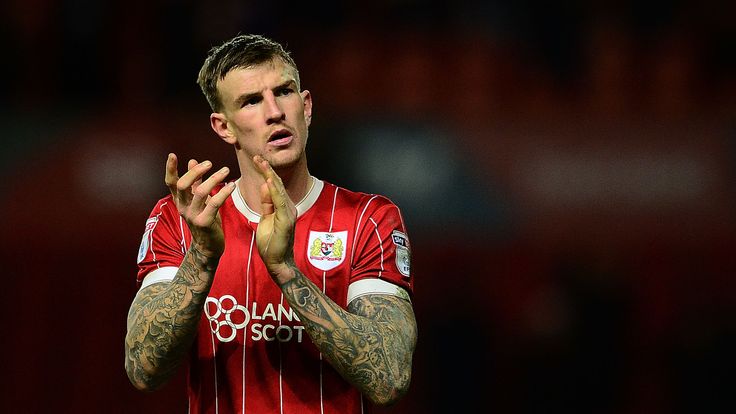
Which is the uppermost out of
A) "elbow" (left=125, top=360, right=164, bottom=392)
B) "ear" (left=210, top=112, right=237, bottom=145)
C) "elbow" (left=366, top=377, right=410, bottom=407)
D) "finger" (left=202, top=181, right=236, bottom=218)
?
"ear" (left=210, top=112, right=237, bottom=145)

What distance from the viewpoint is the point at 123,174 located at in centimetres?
648

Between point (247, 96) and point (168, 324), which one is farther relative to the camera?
point (247, 96)

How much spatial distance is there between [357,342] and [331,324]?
0.09m

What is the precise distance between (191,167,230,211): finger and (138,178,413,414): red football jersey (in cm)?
45

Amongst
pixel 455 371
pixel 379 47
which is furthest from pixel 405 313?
pixel 379 47

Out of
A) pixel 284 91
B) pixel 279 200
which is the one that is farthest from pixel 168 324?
pixel 284 91

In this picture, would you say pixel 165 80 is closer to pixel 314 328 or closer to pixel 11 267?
pixel 11 267

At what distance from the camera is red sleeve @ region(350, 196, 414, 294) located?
118 inches

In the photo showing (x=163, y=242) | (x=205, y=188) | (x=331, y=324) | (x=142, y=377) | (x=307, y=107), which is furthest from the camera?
(x=307, y=107)

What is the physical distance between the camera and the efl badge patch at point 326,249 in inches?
119

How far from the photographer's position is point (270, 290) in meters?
3.00

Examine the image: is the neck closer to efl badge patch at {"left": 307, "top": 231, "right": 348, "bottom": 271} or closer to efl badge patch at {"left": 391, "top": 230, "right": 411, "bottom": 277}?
efl badge patch at {"left": 307, "top": 231, "right": 348, "bottom": 271}

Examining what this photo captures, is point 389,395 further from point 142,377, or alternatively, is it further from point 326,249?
Answer: point 142,377

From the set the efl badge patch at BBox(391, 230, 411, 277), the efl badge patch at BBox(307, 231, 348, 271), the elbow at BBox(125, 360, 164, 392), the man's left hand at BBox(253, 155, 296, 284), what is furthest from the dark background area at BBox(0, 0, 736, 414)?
the man's left hand at BBox(253, 155, 296, 284)
